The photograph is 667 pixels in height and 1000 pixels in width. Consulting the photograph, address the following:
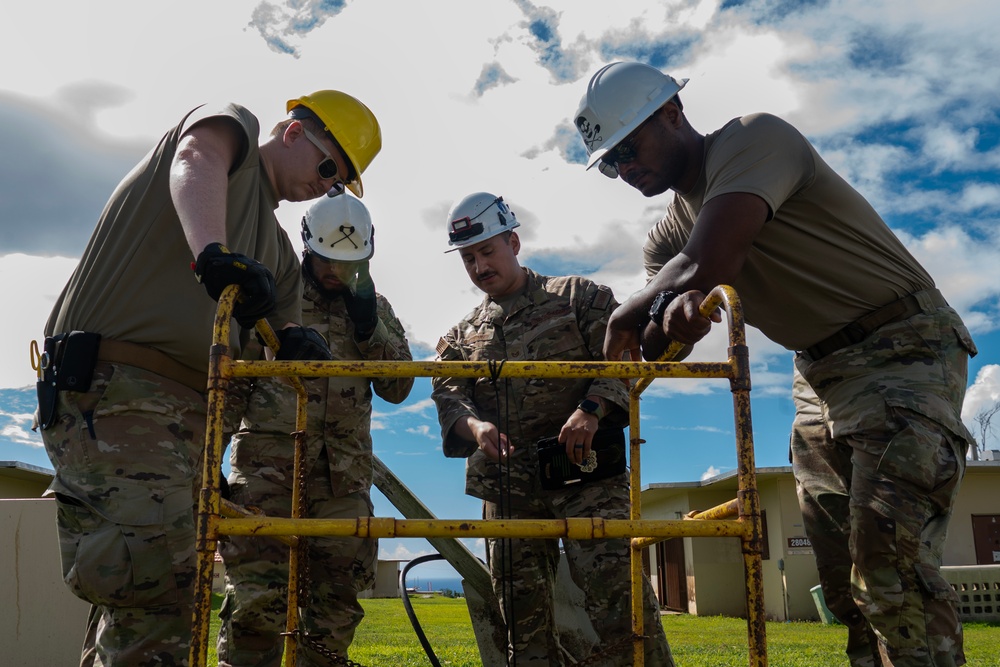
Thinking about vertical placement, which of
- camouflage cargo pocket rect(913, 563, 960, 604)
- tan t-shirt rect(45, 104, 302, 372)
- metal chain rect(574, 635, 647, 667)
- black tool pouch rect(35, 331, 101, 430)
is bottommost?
metal chain rect(574, 635, 647, 667)

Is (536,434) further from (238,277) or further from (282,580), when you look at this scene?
(238,277)

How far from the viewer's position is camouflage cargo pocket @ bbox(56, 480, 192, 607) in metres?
2.16

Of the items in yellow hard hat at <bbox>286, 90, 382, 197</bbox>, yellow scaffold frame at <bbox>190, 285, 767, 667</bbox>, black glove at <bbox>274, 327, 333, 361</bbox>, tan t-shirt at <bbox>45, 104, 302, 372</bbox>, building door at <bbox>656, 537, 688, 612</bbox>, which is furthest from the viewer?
Answer: building door at <bbox>656, 537, 688, 612</bbox>

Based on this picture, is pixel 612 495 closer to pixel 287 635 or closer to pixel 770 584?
pixel 287 635

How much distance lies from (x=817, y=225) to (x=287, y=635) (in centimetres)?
217

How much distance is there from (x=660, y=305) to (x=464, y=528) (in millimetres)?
876

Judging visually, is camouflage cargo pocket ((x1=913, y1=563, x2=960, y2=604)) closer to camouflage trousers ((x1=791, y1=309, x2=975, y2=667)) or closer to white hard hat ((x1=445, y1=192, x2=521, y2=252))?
camouflage trousers ((x1=791, y1=309, x2=975, y2=667))

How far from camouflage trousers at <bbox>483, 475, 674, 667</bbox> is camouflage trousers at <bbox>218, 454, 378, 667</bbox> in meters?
0.65

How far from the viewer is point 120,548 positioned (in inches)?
85.7

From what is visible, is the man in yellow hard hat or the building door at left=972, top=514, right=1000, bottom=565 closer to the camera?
the man in yellow hard hat

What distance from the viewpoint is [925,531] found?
8.45ft

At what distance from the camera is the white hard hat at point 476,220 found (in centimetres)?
428

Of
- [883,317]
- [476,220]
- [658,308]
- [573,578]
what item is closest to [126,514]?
[658,308]

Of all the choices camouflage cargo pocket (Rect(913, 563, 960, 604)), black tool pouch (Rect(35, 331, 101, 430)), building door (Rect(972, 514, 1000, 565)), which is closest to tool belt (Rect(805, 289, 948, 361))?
camouflage cargo pocket (Rect(913, 563, 960, 604))
